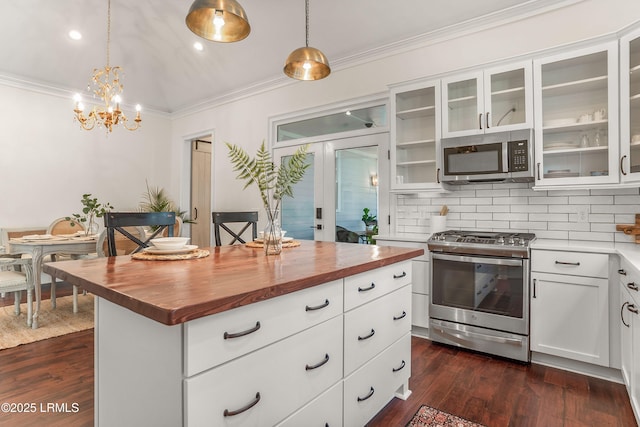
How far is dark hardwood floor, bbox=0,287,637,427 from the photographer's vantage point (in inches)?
77.6

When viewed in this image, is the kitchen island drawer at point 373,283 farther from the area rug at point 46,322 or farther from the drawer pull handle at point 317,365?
the area rug at point 46,322

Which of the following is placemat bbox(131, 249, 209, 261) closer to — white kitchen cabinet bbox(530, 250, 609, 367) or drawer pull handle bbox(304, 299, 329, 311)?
drawer pull handle bbox(304, 299, 329, 311)

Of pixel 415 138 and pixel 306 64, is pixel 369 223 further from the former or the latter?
pixel 306 64

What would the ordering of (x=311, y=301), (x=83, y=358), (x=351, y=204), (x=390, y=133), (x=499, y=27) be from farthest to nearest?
(x=351, y=204)
(x=390, y=133)
(x=499, y=27)
(x=83, y=358)
(x=311, y=301)

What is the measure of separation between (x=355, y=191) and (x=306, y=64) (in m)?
1.88

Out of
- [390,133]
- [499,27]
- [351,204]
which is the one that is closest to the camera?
[499,27]

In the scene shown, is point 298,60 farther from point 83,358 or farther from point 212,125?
point 212,125

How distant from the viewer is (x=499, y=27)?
3.21 meters

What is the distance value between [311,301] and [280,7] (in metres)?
3.33

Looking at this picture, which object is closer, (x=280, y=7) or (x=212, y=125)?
(x=280, y=7)

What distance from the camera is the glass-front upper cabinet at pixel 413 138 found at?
11.1 feet

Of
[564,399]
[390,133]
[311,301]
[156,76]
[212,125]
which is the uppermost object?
[156,76]

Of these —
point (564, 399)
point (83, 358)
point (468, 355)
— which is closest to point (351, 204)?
point (468, 355)

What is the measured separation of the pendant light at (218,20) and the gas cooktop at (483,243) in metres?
2.17
